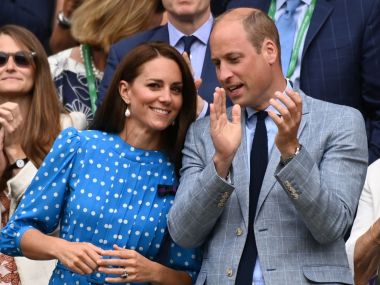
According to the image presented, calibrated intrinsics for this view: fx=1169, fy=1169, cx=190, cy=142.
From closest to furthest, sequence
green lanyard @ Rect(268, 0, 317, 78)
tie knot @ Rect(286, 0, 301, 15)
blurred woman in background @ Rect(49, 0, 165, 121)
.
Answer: green lanyard @ Rect(268, 0, 317, 78), tie knot @ Rect(286, 0, 301, 15), blurred woman in background @ Rect(49, 0, 165, 121)

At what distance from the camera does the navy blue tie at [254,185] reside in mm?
5195

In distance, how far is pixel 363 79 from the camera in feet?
21.5

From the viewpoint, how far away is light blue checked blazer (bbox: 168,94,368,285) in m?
5.03

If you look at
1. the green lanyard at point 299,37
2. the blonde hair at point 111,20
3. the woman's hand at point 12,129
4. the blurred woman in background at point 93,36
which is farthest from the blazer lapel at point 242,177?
the blonde hair at point 111,20

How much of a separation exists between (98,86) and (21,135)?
38.6 inches

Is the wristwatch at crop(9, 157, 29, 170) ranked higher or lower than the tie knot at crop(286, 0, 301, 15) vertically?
lower

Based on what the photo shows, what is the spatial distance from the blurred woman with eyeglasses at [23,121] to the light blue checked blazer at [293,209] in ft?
4.21

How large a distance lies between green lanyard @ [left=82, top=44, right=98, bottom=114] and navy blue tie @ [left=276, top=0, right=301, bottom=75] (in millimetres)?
1296

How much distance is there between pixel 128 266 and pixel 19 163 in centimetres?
134

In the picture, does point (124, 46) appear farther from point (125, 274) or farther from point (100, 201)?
point (125, 274)

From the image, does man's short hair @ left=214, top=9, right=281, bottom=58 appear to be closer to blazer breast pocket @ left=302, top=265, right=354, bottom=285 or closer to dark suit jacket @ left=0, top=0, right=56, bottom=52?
blazer breast pocket @ left=302, top=265, right=354, bottom=285

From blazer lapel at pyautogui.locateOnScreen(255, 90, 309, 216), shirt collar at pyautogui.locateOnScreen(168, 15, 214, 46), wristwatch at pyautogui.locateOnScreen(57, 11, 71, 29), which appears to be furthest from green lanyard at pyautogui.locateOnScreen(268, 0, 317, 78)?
wristwatch at pyautogui.locateOnScreen(57, 11, 71, 29)

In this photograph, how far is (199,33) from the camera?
22.2ft

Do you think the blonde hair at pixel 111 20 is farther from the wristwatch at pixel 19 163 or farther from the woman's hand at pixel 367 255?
the woman's hand at pixel 367 255
